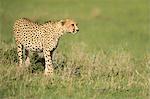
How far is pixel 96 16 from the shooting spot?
88.6 ft

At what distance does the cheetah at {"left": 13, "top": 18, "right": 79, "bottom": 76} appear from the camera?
38.8 feet

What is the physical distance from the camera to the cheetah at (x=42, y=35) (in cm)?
1184

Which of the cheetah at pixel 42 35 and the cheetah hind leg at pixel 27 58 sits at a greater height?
the cheetah at pixel 42 35

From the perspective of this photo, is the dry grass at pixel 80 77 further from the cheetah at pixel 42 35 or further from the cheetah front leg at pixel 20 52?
the cheetah at pixel 42 35

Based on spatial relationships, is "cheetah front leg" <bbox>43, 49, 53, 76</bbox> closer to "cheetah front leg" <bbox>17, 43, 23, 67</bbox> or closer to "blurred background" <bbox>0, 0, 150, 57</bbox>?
"cheetah front leg" <bbox>17, 43, 23, 67</bbox>

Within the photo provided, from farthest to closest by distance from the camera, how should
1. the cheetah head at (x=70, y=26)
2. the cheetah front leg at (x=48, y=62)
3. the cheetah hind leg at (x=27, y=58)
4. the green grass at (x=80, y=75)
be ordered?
the cheetah hind leg at (x=27, y=58) → the cheetah head at (x=70, y=26) → the cheetah front leg at (x=48, y=62) → the green grass at (x=80, y=75)

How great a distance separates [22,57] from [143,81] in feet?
7.82

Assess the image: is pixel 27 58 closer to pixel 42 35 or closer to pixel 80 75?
pixel 42 35

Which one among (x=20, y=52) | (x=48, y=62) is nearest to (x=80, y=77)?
(x=48, y=62)

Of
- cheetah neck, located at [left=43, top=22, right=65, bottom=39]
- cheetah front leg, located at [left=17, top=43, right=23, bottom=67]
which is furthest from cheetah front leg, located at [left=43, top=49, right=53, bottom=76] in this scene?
cheetah front leg, located at [left=17, top=43, right=23, bottom=67]

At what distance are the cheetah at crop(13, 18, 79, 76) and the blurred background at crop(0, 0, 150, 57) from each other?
6.58 meters

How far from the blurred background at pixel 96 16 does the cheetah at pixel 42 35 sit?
259 inches

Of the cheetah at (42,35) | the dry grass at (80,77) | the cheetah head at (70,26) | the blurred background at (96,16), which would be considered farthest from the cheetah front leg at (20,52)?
the blurred background at (96,16)

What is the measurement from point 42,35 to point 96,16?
15.2 m
